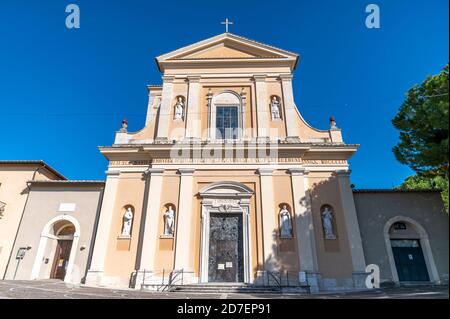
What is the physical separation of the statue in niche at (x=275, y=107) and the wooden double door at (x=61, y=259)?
12.2m

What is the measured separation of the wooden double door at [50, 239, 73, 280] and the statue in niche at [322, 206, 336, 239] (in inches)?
483

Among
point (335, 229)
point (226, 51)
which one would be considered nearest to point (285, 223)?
point (335, 229)

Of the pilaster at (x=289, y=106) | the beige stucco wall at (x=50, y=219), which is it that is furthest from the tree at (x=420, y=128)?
the beige stucco wall at (x=50, y=219)

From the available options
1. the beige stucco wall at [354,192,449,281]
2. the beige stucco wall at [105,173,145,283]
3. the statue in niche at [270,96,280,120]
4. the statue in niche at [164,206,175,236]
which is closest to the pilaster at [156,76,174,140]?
the beige stucco wall at [105,173,145,283]

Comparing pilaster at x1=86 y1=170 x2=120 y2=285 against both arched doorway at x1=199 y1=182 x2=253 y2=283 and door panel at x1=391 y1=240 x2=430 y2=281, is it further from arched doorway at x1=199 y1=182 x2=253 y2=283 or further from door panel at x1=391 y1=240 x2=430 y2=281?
door panel at x1=391 y1=240 x2=430 y2=281

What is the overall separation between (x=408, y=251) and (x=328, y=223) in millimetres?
3609

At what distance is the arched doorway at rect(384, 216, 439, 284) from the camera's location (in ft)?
38.3

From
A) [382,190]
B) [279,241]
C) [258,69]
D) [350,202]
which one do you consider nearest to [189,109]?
[258,69]

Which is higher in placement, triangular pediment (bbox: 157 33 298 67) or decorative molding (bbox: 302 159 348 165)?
triangular pediment (bbox: 157 33 298 67)

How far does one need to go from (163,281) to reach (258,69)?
38.8ft

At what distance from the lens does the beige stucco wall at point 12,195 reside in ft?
43.6

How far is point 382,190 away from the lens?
1283cm

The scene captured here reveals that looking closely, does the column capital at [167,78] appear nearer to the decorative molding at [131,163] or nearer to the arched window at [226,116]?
the arched window at [226,116]

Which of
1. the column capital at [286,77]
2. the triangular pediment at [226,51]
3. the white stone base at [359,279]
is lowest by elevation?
the white stone base at [359,279]
